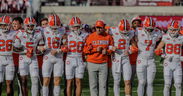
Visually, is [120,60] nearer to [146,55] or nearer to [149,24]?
[146,55]

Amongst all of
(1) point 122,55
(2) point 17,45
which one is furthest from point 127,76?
(2) point 17,45

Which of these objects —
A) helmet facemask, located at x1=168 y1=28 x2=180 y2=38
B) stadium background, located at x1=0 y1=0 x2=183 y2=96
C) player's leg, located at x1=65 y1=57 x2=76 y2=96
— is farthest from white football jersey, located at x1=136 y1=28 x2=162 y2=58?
stadium background, located at x1=0 y1=0 x2=183 y2=96

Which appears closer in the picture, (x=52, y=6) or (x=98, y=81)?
(x=98, y=81)

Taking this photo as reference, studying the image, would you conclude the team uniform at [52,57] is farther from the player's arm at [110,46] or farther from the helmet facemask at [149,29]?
the helmet facemask at [149,29]

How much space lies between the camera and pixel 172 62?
13.3 meters

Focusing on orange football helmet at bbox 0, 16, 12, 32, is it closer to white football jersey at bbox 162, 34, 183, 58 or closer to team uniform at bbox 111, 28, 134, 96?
team uniform at bbox 111, 28, 134, 96

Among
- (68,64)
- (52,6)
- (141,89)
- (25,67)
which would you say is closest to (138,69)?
(141,89)

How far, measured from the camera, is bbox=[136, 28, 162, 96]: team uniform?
13273 millimetres

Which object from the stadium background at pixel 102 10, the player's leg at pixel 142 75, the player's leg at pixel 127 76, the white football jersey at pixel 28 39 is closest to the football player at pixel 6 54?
the white football jersey at pixel 28 39

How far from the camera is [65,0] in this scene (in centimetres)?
3238

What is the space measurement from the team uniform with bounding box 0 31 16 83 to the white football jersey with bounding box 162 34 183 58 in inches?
126

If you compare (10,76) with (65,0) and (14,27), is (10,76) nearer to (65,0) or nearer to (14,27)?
(14,27)

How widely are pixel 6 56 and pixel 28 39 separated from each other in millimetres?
580

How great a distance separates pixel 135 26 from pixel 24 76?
268cm
